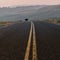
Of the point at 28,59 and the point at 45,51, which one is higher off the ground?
the point at 45,51

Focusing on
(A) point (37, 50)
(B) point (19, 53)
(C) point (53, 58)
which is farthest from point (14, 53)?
(C) point (53, 58)

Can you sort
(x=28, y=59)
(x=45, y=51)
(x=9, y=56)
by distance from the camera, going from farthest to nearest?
(x=45, y=51) → (x=9, y=56) → (x=28, y=59)

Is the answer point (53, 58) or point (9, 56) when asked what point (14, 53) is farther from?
point (53, 58)

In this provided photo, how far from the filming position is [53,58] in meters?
14.4

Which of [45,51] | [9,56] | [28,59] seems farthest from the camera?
[45,51]

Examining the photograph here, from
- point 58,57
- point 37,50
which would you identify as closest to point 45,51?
point 37,50

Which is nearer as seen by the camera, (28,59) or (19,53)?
(28,59)

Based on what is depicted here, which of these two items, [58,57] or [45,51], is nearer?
[58,57]

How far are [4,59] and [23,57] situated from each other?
3.10ft

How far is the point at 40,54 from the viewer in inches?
615

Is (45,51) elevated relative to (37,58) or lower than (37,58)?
elevated

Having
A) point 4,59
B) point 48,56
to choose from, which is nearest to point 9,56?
point 4,59

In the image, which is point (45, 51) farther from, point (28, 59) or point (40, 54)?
point (28, 59)

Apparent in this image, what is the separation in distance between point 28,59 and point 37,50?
9.89 feet
